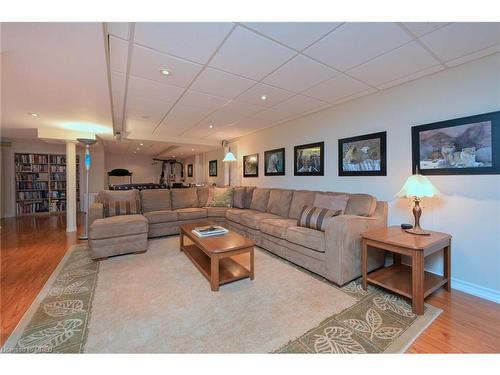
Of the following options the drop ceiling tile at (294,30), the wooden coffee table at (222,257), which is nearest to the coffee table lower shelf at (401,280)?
the wooden coffee table at (222,257)

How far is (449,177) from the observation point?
2.18 m

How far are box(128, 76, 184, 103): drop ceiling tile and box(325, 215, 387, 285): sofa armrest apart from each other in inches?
96.1

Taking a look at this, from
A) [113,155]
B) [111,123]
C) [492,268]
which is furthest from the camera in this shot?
[113,155]

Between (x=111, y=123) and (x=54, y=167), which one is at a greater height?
(x=111, y=123)

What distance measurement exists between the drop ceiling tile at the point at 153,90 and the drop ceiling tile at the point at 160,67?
119mm

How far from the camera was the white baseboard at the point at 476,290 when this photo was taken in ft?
6.36

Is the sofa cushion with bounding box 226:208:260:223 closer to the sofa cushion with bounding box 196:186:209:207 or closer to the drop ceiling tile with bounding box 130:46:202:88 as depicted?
the sofa cushion with bounding box 196:186:209:207

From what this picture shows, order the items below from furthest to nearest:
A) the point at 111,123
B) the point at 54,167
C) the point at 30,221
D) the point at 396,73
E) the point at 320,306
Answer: the point at 54,167 < the point at 30,221 < the point at 111,123 < the point at 396,73 < the point at 320,306

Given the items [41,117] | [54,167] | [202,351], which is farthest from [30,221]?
[202,351]

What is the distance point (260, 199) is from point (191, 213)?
142 centimetres

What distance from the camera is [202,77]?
2.32 meters

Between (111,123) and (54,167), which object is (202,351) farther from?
(54,167)

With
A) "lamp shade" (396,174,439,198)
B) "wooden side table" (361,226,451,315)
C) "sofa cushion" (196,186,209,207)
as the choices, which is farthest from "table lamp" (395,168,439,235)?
"sofa cushion" (196,186,209,207)
